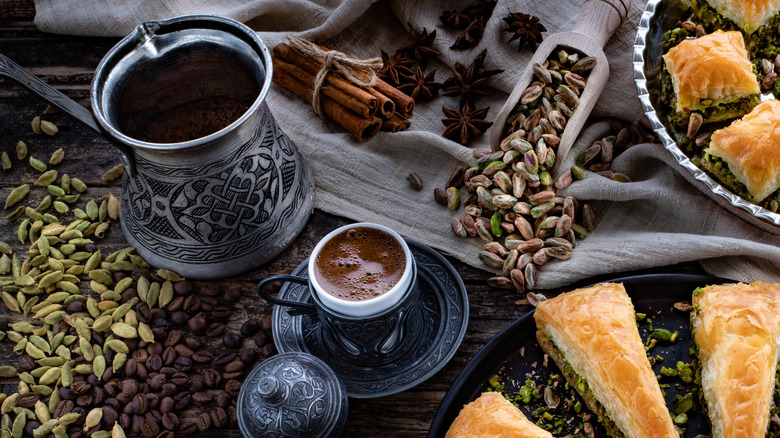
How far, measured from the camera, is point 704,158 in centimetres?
280

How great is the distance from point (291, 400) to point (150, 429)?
666 mm

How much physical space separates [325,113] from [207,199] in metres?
0.89

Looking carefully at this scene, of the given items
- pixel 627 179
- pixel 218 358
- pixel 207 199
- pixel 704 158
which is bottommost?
pixel 218 358

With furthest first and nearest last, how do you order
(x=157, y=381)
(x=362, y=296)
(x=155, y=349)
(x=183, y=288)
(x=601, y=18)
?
(x=601, y=18), (x=183, y=288), (x=155, y=349), (x=157, y=381), (x=362, y=296)

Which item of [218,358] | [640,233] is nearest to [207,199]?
[218,358]

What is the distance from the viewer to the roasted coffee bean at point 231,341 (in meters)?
2.79

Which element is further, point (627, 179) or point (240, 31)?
point (627, 179)

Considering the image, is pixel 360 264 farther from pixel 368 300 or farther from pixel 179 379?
pixel 179 379

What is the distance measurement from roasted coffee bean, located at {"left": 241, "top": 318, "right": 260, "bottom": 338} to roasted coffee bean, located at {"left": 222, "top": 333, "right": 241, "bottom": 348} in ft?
0.12

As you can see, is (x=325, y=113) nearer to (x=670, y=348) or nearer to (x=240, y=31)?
(x=240, y=31)

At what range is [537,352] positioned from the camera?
2.49m

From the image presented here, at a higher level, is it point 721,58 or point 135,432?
point 721,58

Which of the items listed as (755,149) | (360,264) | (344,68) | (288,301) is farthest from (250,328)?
(755,149)

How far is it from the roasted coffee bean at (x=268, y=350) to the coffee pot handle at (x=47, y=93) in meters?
0.92
